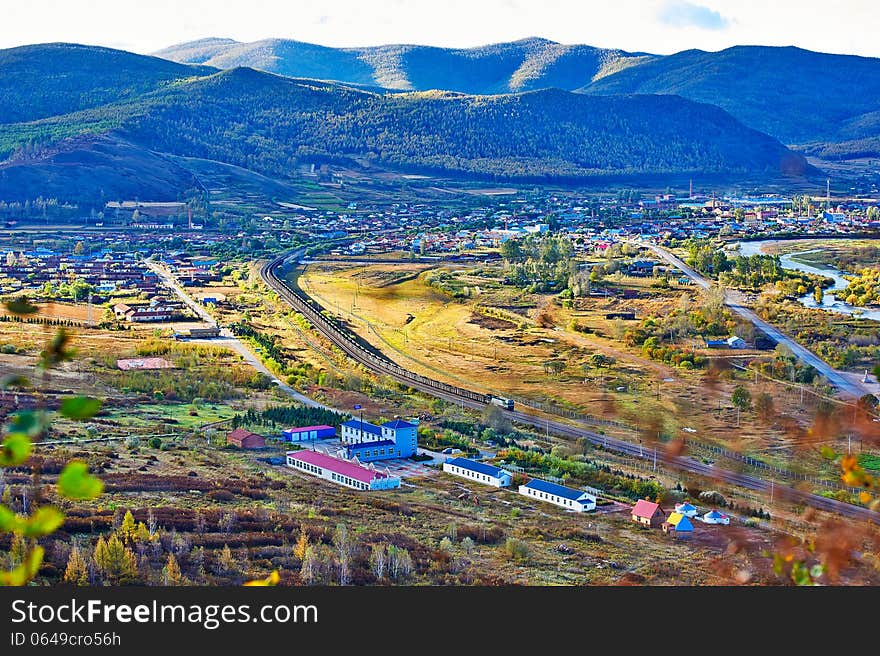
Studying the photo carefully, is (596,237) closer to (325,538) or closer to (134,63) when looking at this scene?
(325,538)

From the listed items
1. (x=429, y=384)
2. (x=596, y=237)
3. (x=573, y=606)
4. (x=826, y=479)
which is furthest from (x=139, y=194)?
(x=573, y=606)

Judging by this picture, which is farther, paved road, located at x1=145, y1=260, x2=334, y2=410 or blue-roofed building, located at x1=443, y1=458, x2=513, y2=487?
paved road, located at x1=145, y1=260, x2=334, y2=410

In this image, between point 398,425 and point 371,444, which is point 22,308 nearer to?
point 371,444

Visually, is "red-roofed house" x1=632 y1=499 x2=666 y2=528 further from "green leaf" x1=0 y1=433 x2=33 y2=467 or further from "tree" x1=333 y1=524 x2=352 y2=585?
"green leaf" x1=0 y1=433 x2=33 y2=467

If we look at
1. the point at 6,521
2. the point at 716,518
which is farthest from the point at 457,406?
the point at 6,521

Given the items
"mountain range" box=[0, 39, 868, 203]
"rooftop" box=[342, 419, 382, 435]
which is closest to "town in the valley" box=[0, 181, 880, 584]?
"rooftop" box=[342, 419, 382, 435]

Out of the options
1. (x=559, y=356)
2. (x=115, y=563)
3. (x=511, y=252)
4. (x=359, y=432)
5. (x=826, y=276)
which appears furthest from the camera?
(x=511, y=252)
